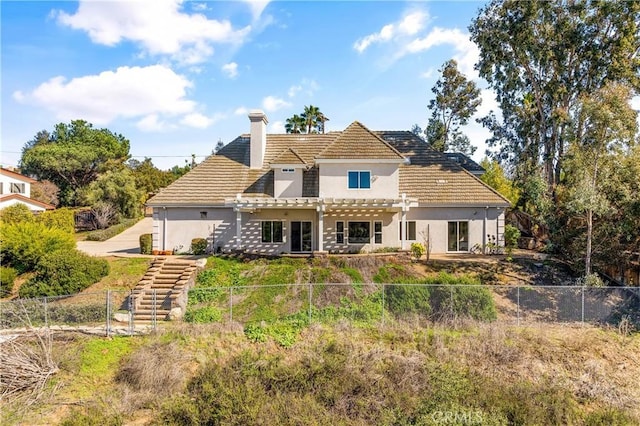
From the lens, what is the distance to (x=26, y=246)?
1884cm

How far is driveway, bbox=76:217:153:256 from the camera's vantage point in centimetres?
2425

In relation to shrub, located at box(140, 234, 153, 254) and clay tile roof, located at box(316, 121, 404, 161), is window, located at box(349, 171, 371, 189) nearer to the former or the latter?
clay tile roof, located at box(316, 121, 404, 161)

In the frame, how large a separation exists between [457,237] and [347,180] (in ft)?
24.1

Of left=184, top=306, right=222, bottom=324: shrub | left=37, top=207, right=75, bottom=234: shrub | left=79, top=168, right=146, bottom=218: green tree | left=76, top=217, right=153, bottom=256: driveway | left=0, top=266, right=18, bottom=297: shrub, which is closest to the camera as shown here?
left=184, top=306, right=222, bottom=324: shrub

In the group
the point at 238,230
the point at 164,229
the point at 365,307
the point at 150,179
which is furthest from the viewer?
the point at 150,179

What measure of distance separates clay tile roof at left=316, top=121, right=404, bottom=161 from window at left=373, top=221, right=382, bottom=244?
385 centimetres

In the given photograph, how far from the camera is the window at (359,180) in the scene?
73.0 feet

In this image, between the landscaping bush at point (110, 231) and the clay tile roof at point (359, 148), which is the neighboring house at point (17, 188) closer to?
the landscaping bush at point (110, 231)

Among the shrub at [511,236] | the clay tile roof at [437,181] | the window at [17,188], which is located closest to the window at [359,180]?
the clay tile roof at [437,181]

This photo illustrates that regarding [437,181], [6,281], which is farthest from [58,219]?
[437,181]

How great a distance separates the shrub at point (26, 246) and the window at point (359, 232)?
1459 centimetres

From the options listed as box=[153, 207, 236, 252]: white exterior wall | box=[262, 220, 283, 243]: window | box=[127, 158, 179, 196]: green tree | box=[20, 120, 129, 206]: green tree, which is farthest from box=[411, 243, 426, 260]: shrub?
box=[20, 120, 129, 206]: green tree

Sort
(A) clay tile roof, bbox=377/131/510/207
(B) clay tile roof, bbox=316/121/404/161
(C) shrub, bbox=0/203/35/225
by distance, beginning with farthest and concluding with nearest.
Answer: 1. (C) shrub, bbox=0/203/35/225
2. (A) clay tile roof, bbox=377/131/510/207
3. (B) clay tile roof, bbox=316/121/404/161

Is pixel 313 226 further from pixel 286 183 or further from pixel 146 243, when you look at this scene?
pixel 146 243
